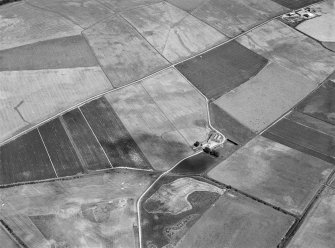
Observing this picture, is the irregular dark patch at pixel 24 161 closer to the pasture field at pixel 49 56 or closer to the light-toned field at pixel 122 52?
the pasture field at pixel 49 56

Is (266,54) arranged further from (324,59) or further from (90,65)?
(90,65)

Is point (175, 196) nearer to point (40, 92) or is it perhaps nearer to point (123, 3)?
point (40, 92)

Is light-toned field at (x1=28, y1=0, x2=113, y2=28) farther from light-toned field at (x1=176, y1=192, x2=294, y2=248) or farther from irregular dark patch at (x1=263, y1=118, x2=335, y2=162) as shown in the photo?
light-toned field at (x1=176, y1=192, x2=294, y2=248)

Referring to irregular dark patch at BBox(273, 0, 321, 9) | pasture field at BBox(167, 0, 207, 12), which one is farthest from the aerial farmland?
irregular dark patch at BBox(273, 0, 321, 9)

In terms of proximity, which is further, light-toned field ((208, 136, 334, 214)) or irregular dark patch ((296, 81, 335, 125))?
irregular dark patch ((296, 81, 335, 125))

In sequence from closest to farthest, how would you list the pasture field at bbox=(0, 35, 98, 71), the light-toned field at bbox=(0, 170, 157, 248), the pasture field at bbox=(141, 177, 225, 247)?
1. the light-toned field at bbox=(0, 170, 157, 248)
2. the pasture field at bbox=(141, 177, 225, 247)
3. the pasture field at bbox=(0, 35, 98, 71)

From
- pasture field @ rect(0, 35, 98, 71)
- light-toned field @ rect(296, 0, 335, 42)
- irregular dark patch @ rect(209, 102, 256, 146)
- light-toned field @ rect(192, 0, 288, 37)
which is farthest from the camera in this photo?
light-toned field @ rect(192, 0, 288, 37)
